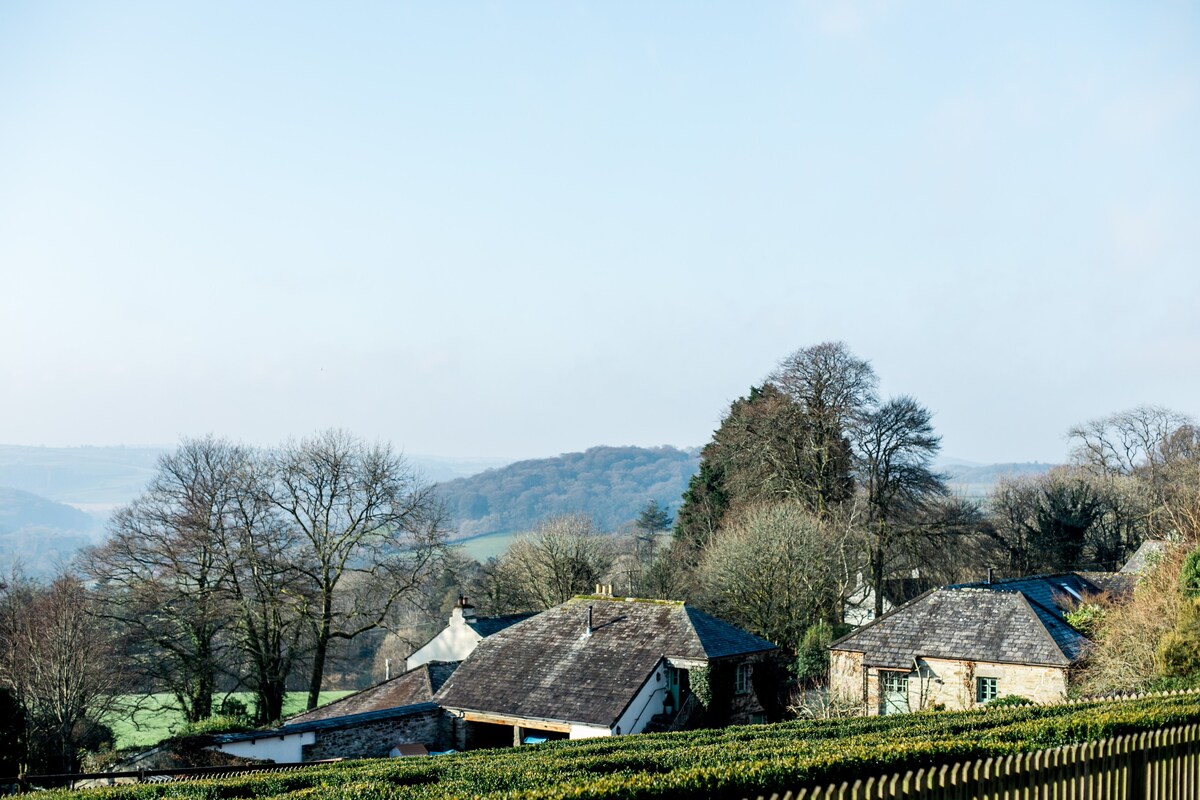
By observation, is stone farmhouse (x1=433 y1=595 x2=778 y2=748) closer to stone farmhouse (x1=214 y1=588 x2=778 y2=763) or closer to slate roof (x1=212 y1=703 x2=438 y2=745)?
stone farmhouse (x1=214 y1=588 x2=778 y2=763)

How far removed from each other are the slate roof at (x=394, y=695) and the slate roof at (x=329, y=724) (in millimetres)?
2027

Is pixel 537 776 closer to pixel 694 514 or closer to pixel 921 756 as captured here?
pixel 921 756

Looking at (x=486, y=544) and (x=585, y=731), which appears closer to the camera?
(x=585, y=731)

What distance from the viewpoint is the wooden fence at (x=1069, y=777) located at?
762cm

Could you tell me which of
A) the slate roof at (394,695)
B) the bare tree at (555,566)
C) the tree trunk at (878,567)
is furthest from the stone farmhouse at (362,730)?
the tree trunk at (878,567)

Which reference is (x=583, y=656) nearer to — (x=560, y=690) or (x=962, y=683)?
(x=560, y=690)

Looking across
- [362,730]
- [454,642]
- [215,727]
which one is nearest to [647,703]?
[362,730]

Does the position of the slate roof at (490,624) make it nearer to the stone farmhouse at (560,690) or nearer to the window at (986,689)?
the stone farmhouse at (560,690)

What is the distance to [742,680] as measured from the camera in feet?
104

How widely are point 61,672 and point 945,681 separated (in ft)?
94.4

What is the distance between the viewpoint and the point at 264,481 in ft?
131

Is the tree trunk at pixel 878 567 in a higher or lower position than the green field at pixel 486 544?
higher

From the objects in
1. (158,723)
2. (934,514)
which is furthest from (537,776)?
(934,514)

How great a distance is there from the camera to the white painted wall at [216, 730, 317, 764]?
83.0ft
